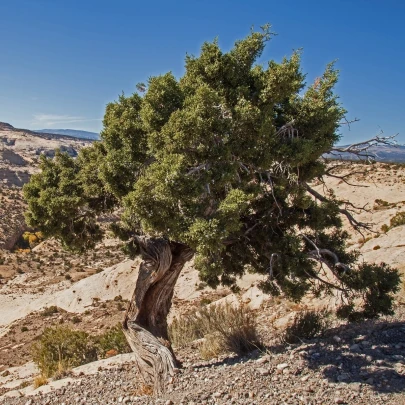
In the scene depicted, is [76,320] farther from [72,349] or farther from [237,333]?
[237,333]

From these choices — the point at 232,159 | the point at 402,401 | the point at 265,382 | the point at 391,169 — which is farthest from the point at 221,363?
the point at 391,169

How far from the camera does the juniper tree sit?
7.01 meters

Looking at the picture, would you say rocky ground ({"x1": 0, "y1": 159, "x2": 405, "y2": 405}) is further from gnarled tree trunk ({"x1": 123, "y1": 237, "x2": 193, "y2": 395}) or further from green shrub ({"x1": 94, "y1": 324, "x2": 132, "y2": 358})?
green shrub ({"x1": 94, "y1": 324, "x2": 132, "y2": 358})

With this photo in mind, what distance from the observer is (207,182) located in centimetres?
737

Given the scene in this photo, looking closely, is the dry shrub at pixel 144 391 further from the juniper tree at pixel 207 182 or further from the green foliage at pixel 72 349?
the green foliage at pixel 72 349

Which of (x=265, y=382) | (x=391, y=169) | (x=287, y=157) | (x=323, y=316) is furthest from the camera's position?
(x=391, y=169)

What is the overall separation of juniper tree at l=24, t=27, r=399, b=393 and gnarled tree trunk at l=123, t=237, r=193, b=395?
3cm

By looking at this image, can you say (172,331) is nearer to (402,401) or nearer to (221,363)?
(221,363)

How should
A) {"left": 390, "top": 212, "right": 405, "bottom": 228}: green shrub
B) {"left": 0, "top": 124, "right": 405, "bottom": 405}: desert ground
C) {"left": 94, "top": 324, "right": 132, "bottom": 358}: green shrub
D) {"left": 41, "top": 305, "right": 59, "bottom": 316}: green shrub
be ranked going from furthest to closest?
1. {"left": 41, "top": 305, "right": 59, "bottom": 316}: green shrub
2. {"left": 390, "top": 212, "right": 405, "bottom": 228}: green shrub
3. {"left": 94, "top": 324, "right": 132, "bottom": 358}: green shrub
4. {"left": 0, "top": 124, "right": 405, "bottom": 405}: desert ground

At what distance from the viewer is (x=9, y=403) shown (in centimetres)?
941

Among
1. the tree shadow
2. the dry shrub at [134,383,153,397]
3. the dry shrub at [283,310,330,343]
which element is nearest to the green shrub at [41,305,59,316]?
the dry shrub at [134,383,153,397]

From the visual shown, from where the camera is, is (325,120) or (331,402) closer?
(331,402)

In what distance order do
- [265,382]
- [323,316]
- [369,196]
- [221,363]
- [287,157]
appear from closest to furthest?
[265,382] < [287,157] < [221,363] < [323,316] < [369,196]

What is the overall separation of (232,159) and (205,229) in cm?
222
